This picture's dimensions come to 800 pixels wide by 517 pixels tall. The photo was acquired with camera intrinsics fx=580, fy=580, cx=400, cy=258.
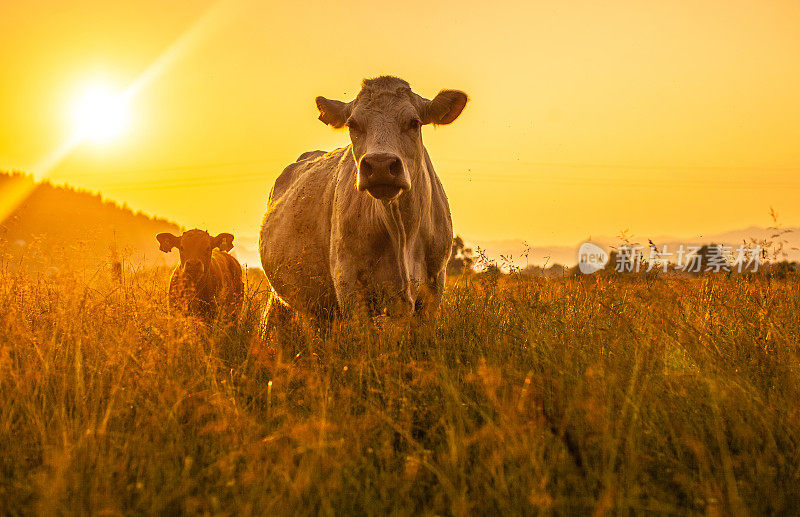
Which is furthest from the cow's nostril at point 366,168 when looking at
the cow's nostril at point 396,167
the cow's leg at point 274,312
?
the cow's leg at point 274,312

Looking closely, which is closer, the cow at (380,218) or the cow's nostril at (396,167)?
the cow's nostril at (396,167)

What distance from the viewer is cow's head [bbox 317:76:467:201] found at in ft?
14.8

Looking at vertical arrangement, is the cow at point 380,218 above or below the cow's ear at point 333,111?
below

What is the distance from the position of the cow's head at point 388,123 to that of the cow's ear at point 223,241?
3.85m

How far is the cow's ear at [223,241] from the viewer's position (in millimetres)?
8984

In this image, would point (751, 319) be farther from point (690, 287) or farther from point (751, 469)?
point (751, 469)

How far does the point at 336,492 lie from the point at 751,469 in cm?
171

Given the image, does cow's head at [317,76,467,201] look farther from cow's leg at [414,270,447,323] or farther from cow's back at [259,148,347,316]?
cow's leg at [414,270,447,323]

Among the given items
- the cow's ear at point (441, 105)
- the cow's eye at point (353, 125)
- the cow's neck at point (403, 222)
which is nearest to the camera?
the cow's neck at point (403, 222)

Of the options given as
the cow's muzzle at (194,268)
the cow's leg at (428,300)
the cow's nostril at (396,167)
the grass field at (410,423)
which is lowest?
the grass field at (410,423)

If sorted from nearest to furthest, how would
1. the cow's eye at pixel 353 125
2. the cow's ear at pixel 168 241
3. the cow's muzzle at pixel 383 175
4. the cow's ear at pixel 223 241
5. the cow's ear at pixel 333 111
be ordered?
1. the cow's muzzle at pixel 383 175
2. the cow's eye at pixel 353 125
3. the cow's ear at pixel 333 111
4. the cow's ear at pixel 168 241
5. the cow's ear at pixel 223 241

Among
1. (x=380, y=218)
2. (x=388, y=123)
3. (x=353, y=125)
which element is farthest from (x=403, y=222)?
(x=353, y=125)

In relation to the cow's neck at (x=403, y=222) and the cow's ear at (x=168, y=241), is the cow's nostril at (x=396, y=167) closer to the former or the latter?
the cow's neck at (x=403, y=222)

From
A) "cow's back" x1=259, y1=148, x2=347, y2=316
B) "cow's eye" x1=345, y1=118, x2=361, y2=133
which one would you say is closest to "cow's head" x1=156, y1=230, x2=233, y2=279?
"cow's back" x1=259, y1=148, x2=347, y2=316
